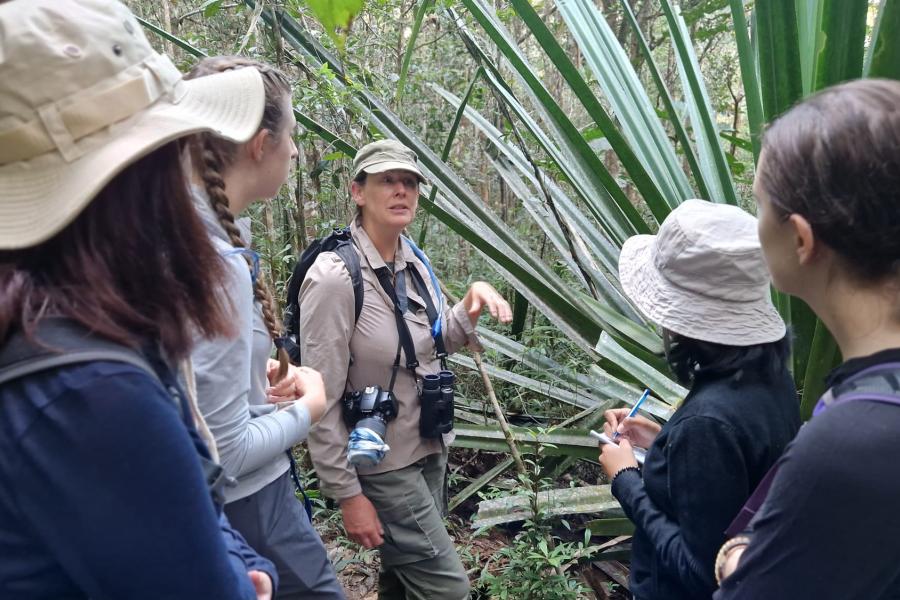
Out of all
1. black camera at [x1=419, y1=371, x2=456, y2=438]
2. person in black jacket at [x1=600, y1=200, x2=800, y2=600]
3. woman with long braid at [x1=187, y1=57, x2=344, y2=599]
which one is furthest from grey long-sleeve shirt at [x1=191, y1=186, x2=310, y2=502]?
person in black jacket at [x1=600, y1=200, x2=800, y2=600]

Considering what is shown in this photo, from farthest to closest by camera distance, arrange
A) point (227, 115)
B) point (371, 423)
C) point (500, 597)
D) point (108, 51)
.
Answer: point (500, 597), point (371, 423), point (227, 115), point (108, 51)

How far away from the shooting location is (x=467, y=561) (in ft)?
9.00

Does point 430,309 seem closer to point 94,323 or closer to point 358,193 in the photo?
point 358,193

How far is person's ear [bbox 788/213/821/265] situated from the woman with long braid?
0.91 m

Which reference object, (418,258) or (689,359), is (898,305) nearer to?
(689,359)

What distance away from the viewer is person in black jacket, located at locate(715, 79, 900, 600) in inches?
30.4

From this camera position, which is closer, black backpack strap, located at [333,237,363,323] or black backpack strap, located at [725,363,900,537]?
black backpack strap, located at [725,363,900,537]

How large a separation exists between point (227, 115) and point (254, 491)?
2.73 ft

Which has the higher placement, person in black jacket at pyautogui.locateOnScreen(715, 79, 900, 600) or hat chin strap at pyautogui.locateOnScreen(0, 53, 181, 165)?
hat chin strap at pyautogui.locateOnScreen(0, 53, 181, 165)

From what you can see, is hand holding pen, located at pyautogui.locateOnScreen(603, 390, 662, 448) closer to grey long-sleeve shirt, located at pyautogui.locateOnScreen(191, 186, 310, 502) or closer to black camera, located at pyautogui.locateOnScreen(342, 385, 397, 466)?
black camera, located at pyautogui.locateOnScreen(342, 385, 397, 466)

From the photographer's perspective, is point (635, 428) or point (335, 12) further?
point (635, 428)

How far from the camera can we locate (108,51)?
0.76 metres

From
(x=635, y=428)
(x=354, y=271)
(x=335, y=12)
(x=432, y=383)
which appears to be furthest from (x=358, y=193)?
(x=635, y=428)

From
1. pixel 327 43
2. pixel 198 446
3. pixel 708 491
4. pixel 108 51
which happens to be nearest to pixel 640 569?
pixel 708 491
